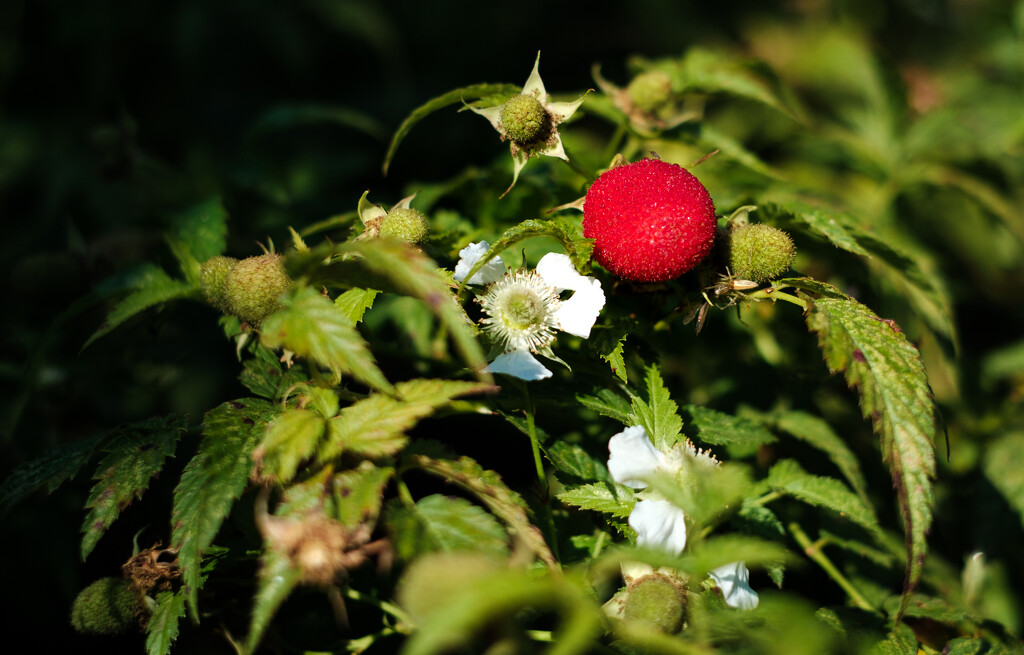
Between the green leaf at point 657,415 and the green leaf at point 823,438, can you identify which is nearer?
the green leaf at point 657,415

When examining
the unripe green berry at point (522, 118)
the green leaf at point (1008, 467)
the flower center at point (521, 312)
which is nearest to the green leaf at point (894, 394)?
the flower center at point (521, 312)

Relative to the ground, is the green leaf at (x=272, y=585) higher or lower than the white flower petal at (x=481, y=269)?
lower

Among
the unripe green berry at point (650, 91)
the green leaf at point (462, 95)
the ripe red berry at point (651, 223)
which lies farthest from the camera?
the unripe green berry at point (650, 91)

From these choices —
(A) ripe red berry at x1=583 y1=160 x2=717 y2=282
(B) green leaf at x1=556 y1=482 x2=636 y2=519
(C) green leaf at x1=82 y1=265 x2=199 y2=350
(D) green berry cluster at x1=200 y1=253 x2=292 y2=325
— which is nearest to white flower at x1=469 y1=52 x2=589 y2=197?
→ (A) ripe red berry at x1=583 y1=160 x2=717 y2=282

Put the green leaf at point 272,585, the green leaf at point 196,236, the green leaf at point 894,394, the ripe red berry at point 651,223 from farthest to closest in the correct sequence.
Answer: the green leaf at point 196,236 → the ripe red berry at point 651,223 → the green leaf at point 894,394 → the green leaf at point 272,585

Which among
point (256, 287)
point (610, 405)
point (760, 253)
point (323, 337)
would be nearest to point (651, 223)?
point (760, 253)

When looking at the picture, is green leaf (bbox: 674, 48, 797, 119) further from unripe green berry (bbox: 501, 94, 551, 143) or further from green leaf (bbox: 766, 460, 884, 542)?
green leaf (bbox: 766, 460, 884, 542)

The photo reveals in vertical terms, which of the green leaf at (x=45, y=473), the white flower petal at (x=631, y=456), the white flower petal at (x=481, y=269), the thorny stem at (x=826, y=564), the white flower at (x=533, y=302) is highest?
the white flower petal at (x=481, y=269)

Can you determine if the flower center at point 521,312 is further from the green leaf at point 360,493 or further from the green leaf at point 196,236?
the green leaf at point 196,236
